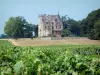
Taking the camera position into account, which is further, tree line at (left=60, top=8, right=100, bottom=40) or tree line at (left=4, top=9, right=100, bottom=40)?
tree line at (left=4, top=9, right=100, bottom=40)

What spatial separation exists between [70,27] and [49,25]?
10719mm

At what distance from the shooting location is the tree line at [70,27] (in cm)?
9331

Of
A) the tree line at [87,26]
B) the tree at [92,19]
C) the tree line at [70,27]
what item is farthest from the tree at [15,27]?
the tree at [92,19]

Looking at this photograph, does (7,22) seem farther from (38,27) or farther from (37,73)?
(37,73)

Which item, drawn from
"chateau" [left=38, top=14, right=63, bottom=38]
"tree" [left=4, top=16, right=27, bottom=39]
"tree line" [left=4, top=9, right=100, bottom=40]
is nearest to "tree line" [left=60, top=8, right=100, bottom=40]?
"tree line" [left=4, top=9, right=100, bottom=40]

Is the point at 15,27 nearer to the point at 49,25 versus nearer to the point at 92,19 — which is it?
the point at 49,25

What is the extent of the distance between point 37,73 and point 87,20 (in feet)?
327

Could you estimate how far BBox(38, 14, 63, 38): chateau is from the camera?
12481cm

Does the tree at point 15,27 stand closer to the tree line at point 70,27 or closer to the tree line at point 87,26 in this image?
the tree line at point 70,27

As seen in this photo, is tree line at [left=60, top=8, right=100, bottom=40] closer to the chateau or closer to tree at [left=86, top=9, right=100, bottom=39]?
tree at [left=86, top=9, right=100, bottom=39]

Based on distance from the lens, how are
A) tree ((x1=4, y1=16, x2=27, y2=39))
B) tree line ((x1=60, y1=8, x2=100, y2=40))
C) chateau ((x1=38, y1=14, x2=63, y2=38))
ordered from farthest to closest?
chateau ((x1=38, y1=14, x2=63, y2=38)) < tree ((x1=4, y1=16, x2=27, y2=39)) < tree line ((x1=60, y1=8, x2=100, y2=40))

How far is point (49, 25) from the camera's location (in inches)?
5030

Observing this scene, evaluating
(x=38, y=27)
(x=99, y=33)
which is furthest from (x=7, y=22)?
(x=99, y=33)

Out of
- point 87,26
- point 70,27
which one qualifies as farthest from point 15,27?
point 70,27
